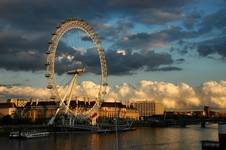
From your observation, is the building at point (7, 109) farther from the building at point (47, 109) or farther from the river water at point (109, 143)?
the river water at point (109, 143)

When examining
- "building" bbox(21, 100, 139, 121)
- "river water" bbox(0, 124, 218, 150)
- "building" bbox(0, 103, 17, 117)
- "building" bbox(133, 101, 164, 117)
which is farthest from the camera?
"building" bbox(133, 101, 164, 117)

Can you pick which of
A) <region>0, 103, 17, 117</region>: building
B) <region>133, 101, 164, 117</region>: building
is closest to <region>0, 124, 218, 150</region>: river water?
<region>0, 103, 17, 117</region>: building

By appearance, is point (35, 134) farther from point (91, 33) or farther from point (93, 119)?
point (93, 119)

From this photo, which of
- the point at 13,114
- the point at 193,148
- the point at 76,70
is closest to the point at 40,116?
the point at 13,114

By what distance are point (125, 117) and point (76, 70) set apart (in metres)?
58.0

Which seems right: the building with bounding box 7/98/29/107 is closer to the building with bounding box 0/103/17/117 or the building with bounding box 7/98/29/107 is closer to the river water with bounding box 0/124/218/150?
the building with bounding box 0/103/17/117

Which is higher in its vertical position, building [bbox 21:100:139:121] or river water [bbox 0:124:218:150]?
building [bbox 21:100:139:121]

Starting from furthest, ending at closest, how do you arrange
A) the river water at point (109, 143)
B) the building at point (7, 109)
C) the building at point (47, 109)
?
the building at point (7, 109), the building at point (47, 109), the river water at point (109, 143)

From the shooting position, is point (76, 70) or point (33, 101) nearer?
point (76, 70)

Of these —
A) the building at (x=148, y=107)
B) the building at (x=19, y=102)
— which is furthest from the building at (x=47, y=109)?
the building at (x=148, y=107)

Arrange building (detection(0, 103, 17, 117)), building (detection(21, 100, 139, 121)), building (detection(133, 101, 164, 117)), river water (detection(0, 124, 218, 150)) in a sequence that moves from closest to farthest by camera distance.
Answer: river water (detection(0, 124, 218, 150)) → building (detection(21, 100, 139, 121)) → building (detection(0, 103, 17, 117)) → building (detection(133, 101, 164, 117))

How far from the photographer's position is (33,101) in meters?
108

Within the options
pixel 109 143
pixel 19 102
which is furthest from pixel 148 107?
pixel 109 143

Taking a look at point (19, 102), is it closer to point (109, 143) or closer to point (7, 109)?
point (7, 109)
